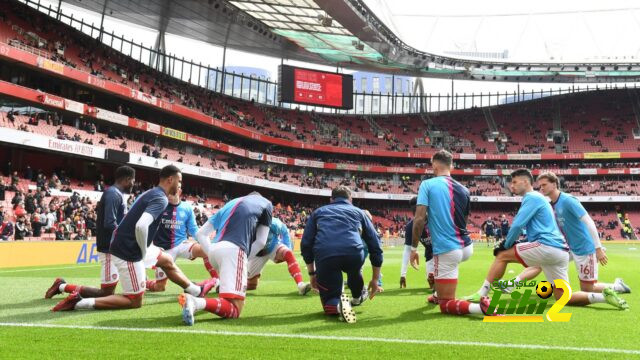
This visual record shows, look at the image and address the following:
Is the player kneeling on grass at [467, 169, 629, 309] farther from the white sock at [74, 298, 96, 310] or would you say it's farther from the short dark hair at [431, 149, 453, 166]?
the white sock at [74, 298, 96, 310]

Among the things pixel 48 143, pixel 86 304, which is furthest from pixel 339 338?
pixel 48 143

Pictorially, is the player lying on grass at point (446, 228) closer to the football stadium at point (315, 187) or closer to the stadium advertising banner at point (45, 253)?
the football stadium at point (315, 187)

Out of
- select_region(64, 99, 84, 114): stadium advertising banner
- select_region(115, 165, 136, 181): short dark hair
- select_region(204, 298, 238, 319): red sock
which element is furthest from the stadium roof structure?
select_region(204, 298, 238, 319): red sock

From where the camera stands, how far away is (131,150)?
3544 centimetres

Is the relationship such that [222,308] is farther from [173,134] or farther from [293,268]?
[173,134]

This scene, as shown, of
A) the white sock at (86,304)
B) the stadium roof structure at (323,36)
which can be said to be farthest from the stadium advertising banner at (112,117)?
the white sock at (86,304)

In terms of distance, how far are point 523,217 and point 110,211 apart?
5606mm

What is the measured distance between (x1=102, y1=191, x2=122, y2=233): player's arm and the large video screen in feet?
134

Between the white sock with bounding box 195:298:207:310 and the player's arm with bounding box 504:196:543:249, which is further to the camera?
the player's arm with bounding box 504:196:543:249

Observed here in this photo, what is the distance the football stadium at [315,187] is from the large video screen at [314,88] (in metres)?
0.19

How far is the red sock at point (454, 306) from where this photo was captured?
5.86 meters

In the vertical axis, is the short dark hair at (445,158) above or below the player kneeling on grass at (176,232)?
above

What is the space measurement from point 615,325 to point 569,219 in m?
2.50

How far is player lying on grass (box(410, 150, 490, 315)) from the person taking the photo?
5.97 meters
